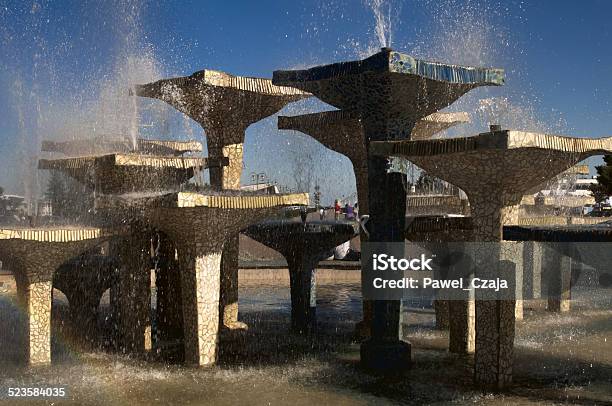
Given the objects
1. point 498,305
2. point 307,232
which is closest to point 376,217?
point 498,305

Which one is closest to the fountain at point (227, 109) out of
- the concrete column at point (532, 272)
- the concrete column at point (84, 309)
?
the concrete column at point (84, 309)

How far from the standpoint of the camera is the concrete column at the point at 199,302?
8328 mm

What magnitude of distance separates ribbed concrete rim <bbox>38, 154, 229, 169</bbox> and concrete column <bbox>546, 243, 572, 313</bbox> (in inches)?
275

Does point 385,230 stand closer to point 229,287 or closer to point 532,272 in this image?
point 229,287

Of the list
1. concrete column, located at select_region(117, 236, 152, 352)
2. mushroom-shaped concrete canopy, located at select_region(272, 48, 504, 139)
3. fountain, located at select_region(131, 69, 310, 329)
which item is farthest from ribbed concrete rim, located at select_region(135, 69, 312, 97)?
concrete column, located at select_region(117, 236, 152, 352)

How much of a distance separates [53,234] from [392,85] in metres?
4.51

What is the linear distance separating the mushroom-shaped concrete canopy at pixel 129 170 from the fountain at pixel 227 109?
51 cm

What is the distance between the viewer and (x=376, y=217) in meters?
8.03

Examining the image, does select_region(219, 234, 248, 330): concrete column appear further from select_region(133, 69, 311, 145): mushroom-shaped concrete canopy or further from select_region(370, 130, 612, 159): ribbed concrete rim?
select_region(370, 130, 612, 159): ribbed concrete rim

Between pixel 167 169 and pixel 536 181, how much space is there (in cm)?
540

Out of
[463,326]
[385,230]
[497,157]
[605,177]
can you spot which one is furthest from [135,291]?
[605,177]

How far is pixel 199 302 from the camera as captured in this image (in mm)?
8367

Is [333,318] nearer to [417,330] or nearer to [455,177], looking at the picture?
[417,330]

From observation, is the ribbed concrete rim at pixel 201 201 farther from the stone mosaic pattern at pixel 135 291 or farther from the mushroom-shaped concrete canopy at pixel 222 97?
the mushroom-shaped concrete canopy at pixel 222 97
